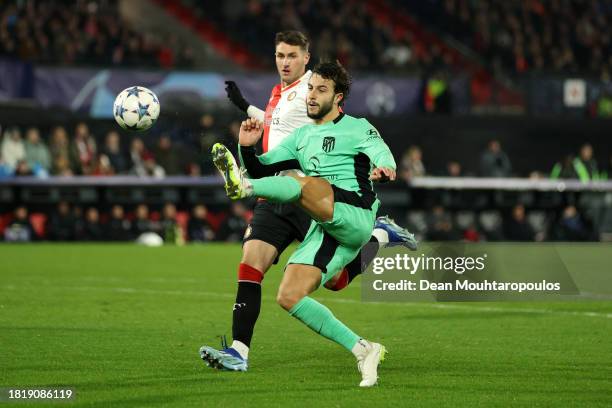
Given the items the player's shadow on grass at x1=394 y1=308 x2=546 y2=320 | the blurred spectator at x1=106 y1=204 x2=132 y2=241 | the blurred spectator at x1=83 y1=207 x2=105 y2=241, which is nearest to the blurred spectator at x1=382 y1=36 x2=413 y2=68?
the blurred spectator at x1=106 y1=204 x2=132 y2=241

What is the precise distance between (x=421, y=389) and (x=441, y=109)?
70.4ft

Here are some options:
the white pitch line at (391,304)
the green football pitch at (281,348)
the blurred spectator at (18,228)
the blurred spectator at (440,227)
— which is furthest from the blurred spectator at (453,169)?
the white pitch line at (391,304)

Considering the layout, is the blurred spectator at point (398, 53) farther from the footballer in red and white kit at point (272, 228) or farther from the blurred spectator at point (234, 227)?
the footballer in red and white kit at point (272, 228)

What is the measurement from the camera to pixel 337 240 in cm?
798

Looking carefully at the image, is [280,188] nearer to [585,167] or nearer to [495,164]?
[495,164]

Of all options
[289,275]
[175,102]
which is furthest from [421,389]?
[175,102]

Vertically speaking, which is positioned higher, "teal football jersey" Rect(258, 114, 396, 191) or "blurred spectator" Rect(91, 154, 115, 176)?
"blurred spectator" Rect(91, 154, 115, 176)

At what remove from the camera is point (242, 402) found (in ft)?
22.7

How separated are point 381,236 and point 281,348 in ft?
4.29

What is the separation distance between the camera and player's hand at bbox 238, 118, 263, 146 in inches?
315

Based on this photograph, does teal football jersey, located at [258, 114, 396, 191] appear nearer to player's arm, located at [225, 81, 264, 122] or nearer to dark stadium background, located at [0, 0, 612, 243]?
player's arm, located at [225, 81, 264, 122]

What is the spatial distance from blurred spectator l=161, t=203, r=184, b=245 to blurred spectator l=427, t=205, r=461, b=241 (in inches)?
203

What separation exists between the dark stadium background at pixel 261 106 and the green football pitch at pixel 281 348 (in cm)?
906

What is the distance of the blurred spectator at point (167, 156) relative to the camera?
85.0ft
